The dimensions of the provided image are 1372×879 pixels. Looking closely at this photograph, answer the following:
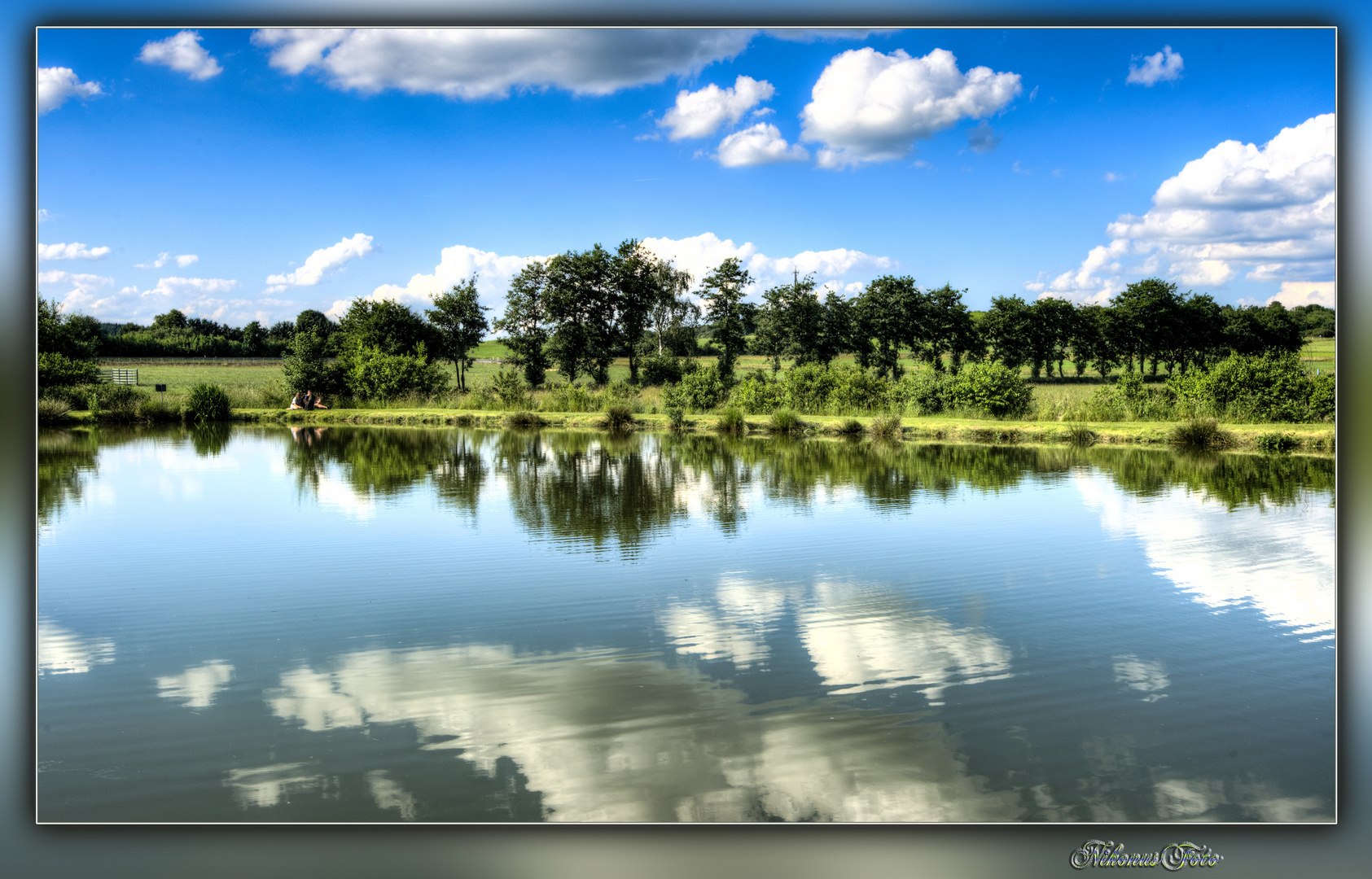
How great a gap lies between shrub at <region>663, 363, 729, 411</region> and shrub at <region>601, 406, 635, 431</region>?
1023 millimetres

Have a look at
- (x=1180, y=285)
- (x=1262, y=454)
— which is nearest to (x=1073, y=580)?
(x=1180, y=285)

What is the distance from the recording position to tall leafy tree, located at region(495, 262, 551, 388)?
23375mm

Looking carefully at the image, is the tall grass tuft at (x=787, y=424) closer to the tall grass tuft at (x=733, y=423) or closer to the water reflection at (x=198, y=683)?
the tall grass tuft at (x=733, y=423)

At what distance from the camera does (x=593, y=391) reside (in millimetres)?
23172

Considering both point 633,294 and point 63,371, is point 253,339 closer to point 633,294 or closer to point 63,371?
point 63,371

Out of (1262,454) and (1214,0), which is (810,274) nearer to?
(1262,454)

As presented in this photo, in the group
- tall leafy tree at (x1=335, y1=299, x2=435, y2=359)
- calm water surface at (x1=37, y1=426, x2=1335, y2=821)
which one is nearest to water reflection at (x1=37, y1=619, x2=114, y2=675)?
calm water surface at (x1=37, y1=426, x2=1335, y2=821)

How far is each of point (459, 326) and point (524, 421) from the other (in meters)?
5.02

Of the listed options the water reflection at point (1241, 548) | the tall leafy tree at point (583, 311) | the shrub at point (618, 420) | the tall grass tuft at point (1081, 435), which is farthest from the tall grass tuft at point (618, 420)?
the water reflection at point (1241, 548)

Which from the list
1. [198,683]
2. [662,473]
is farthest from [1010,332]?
[198,683]

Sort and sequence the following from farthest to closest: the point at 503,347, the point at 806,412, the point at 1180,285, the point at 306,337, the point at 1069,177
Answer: the point at 503,347 → the point at 806,412 → the point at 306,337 → the point at 1180,285 → the point at 1069,177

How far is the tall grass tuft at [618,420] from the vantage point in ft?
67.5

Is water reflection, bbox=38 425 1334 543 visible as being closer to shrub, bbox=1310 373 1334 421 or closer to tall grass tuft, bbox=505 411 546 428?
shrub, bbox=1310 373 1334 421

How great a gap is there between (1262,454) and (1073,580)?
8898 millimetres
